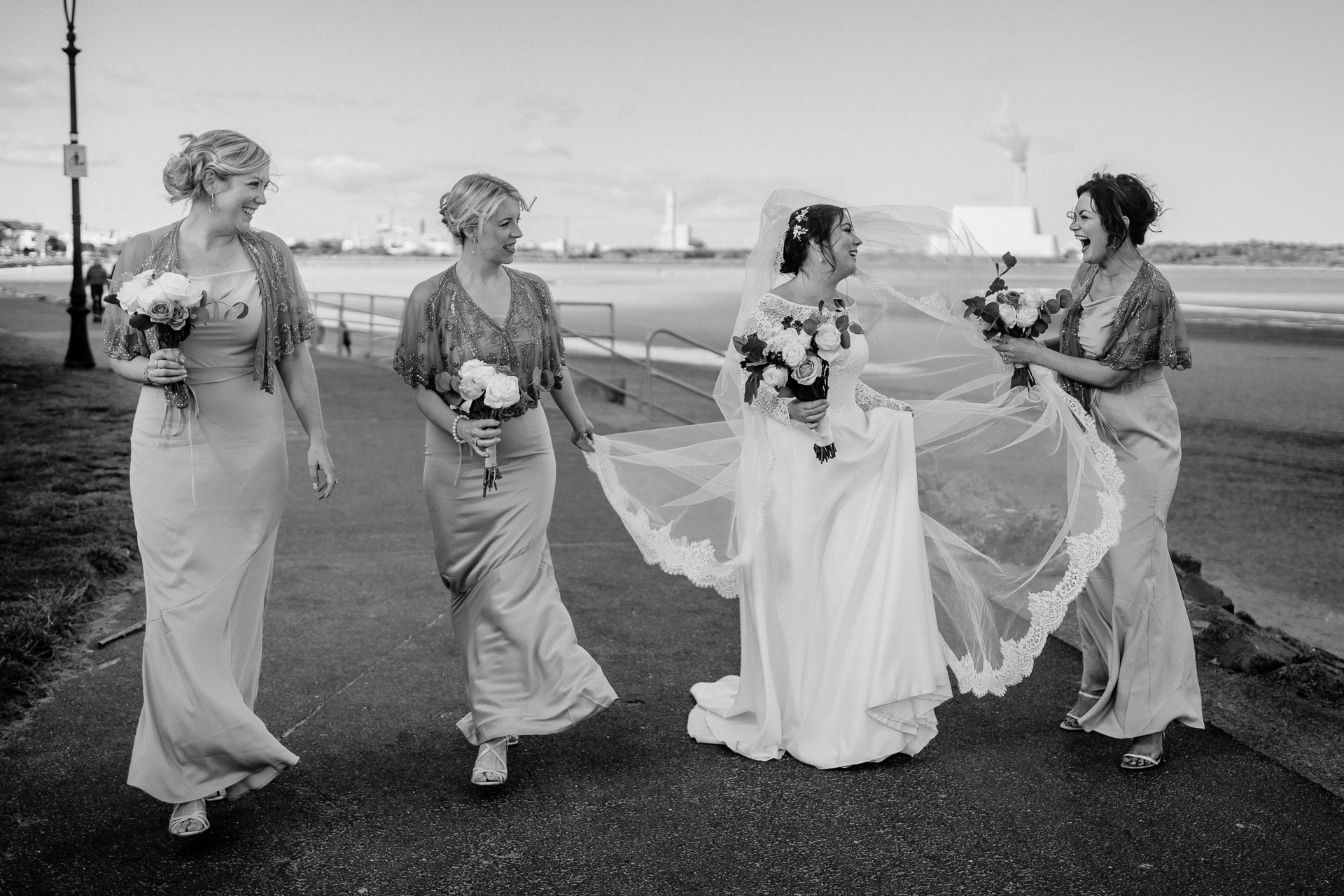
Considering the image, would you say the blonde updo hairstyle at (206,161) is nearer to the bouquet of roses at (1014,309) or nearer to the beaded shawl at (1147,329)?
the bouquet of roses at (1014,309)

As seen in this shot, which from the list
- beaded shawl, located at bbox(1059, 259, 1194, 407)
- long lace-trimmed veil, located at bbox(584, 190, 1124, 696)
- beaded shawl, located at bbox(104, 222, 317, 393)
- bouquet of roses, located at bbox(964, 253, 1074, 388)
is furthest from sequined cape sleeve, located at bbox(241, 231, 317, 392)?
Result: beaded shawl, located at bbox(1059, 259, 1194, 407)

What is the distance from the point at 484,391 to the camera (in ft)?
13.4

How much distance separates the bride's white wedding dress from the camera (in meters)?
4.52

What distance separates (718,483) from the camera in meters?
4.98

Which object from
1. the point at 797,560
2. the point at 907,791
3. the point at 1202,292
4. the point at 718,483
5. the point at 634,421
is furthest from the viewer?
the point at 1202,292

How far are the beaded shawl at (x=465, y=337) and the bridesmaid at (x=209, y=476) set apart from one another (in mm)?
419

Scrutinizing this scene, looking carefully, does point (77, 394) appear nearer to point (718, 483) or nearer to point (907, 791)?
point (718, 483)

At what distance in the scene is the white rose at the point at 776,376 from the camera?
174 inches

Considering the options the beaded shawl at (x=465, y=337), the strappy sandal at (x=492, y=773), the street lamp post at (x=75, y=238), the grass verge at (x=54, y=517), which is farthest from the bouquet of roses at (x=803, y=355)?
the street lamp post at (x=75, y=238)

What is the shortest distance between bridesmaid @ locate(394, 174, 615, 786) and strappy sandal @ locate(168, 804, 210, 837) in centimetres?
90

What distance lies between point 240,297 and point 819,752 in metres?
2.62

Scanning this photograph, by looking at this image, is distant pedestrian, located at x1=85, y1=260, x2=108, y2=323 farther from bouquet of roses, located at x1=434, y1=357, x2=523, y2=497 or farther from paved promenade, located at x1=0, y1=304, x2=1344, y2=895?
bouquet of roses, located at x1=434, y1=357, x2=523, y2=497

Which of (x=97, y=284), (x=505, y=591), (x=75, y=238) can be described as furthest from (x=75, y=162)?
(x=505, y=591)

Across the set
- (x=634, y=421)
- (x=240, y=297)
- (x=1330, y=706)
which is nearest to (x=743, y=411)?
(x=240, y=297)
